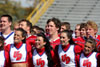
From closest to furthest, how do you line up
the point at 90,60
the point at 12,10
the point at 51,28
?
the point at 90,60 → the point at 51,28 → the point at 12,10

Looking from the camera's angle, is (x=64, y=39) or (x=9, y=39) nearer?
(x=64, y=39)

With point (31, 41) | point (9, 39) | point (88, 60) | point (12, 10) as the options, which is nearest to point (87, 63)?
point (88, 60)

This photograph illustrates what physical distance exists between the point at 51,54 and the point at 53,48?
0.15 meters

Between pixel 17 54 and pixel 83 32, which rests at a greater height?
pixel 83 32

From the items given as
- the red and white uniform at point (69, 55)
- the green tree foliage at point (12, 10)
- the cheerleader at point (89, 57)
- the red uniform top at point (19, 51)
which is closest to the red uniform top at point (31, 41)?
the red uniform top at point (19, 51)

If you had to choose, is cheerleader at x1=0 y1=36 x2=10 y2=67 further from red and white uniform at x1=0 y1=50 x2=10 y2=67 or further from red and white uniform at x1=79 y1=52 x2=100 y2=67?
red and white uniform at x1=79 y1=52 x2=100 y2=67

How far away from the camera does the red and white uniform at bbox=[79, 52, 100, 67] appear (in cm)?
459

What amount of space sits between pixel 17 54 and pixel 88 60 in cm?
125

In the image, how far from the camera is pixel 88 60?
461cm

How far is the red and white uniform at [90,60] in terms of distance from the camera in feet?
15.1

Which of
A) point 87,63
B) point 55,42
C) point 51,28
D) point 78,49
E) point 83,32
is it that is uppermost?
point 51,28

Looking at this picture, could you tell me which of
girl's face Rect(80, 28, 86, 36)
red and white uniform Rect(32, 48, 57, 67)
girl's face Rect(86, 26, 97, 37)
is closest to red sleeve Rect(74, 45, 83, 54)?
red and white uniform Rect(32, 48, 57, 67)

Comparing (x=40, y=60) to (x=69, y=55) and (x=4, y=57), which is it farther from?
(x=4, y=57)

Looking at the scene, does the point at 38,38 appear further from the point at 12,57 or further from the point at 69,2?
the point at 69,2
